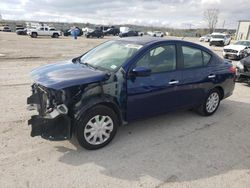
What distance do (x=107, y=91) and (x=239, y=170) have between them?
2.24m

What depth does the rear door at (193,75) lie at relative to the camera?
15.8 feet

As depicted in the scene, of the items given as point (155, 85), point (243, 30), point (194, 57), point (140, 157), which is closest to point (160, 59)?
point (155, 85)

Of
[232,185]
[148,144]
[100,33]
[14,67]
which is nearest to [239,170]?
[232,185]

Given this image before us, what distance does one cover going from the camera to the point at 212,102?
5.62 meters

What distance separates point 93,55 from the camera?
4871 mm

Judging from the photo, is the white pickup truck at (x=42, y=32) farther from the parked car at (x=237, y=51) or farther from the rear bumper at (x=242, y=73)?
the rear bumper at (x=242, y=73)

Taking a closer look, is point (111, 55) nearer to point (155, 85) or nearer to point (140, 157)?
point (155, 85)

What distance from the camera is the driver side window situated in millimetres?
4238

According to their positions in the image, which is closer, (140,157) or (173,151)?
(140,157)

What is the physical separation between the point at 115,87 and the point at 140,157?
1.13m

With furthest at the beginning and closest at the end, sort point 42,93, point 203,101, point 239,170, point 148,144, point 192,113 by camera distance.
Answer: point 192,113
point 203,101
point 148,144
point 42,93
point 239,170

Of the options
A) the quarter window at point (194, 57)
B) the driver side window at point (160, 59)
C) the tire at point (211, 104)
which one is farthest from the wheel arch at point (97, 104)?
the tire at point (211, 104)

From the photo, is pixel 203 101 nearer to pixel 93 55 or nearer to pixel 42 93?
pixel 93 55

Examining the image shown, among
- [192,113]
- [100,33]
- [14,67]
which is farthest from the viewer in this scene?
[100,33]
